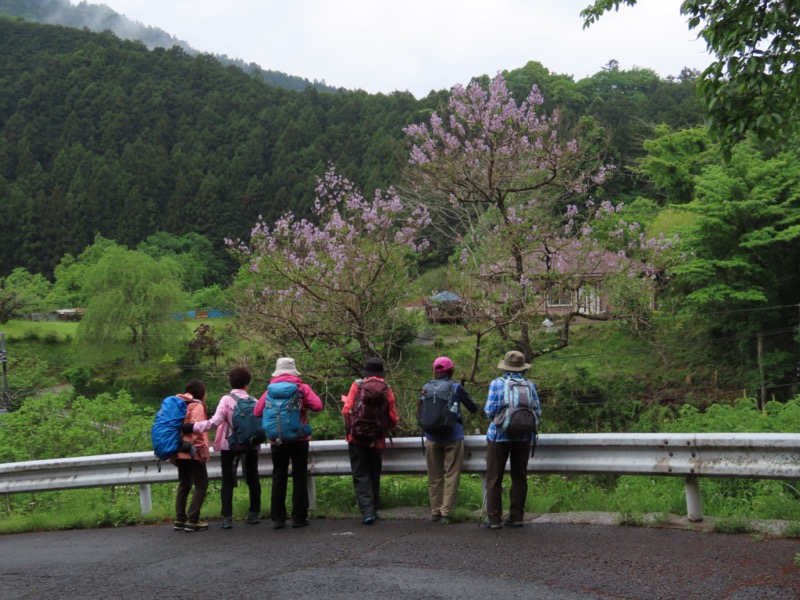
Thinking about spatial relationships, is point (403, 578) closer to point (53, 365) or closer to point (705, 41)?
point (705, 41)

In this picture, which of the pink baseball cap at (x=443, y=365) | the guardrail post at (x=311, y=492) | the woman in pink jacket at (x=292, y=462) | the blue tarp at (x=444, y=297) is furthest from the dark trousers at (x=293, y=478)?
the blue tarp at (x=444, y=297)

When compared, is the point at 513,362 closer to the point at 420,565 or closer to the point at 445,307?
the point at 420,565

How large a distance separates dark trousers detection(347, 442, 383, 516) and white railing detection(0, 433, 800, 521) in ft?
1.13

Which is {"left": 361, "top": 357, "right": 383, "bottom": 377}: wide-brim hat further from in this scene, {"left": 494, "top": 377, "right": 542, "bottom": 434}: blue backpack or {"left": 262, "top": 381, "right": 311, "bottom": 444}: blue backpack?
{"left": 494, "top": 377, "right": 542, "bottom": 434}: blue backpack

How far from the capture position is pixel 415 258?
22.8 meters

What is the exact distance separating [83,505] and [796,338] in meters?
27.4

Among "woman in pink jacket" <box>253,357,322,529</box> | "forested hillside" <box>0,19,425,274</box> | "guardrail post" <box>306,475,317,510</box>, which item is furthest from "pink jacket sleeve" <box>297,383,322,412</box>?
"forested hillside" <box>0,19,425,274</box>

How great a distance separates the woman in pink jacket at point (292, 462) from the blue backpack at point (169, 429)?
0.82 meters

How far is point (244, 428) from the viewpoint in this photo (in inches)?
332

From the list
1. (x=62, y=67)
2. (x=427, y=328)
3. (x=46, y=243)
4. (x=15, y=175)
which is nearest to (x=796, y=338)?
(x=427, y=328)

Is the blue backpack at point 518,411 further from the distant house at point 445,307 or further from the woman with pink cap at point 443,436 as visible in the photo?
the distant house at point 445,307

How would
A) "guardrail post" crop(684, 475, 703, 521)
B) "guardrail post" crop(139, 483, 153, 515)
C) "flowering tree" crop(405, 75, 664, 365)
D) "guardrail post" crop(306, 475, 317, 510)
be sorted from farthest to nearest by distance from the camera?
1. "flowering tree" crop(405, 75, 664, 365)
2. "guardrail post" crop(139, 483, 153, 515)
3. "guardrail post" crop(306, 475, 317, 510)
4. "guardrail post" crop(684, 475, 703, 521)

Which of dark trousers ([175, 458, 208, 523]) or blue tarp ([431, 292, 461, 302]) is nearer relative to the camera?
dark trousers ([175, 458, 208, 523])

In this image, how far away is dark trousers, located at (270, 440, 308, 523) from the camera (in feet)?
→ 26.5
